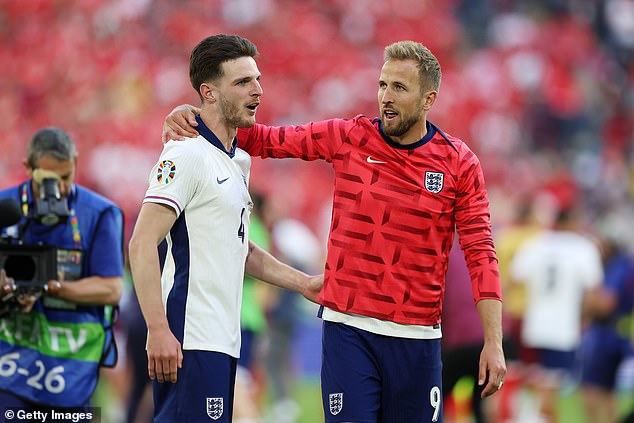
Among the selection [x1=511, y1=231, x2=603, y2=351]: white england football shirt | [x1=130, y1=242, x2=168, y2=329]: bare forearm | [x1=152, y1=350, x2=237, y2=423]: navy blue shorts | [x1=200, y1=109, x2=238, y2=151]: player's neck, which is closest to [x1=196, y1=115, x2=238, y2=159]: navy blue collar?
[x1=200, y1=109, x2=238, y2=151]: player's neck

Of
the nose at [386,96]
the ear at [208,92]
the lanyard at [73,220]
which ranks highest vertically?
the nose at [386,96]

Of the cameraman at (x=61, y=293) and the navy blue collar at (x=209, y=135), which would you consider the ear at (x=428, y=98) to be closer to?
the navy blue collar at (x=209, y=135)

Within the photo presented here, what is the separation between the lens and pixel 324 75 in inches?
740

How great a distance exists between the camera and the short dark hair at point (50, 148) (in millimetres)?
6629

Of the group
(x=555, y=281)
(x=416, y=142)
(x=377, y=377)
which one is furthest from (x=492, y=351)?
(x=555, y=281)

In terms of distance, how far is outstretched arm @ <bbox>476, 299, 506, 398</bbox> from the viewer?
5566 mm

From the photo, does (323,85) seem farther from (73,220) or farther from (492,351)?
(492,351)

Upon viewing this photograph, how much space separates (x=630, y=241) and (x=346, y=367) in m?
17.7

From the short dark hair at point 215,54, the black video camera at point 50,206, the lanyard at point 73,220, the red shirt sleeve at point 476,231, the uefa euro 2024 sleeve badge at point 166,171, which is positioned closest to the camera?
the uefa euro 2024 sleeve badge at point 166,171

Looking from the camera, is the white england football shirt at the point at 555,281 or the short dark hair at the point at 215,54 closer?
the short dark hair at the point at 215,54

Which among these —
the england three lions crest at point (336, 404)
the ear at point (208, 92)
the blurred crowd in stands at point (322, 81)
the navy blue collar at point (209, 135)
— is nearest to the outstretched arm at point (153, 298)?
the navy blue collar at point (209, 135)

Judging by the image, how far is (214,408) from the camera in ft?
17.6

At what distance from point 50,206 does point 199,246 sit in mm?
1394

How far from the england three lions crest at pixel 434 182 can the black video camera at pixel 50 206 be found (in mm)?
1954
